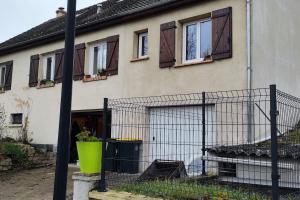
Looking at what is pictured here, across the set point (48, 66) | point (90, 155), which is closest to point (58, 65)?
point (48, 66)

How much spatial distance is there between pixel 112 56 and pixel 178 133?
5.03 metres

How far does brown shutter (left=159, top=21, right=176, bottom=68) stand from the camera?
1180 centimetres

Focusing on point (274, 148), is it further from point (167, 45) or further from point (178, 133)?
point (167, 45)

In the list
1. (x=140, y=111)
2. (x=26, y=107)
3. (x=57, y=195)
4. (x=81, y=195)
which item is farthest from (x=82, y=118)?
(x=57, y=195)

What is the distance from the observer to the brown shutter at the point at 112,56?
1370cm

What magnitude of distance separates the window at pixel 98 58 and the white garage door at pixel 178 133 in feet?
11.6

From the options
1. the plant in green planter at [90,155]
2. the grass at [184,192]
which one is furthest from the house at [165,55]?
the plant in green planter at [90,155]

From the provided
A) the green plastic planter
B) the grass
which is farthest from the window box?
the grass

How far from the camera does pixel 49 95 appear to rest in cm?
1622

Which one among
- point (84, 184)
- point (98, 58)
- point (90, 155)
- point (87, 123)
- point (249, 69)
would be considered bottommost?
point (84, 184)

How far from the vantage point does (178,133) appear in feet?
32.8

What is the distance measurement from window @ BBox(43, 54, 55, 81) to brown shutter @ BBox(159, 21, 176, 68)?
6.50 meters

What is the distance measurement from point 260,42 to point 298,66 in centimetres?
353

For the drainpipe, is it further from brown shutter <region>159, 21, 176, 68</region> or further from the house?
brown shutter <region>159, 21, 176, 68</region>
